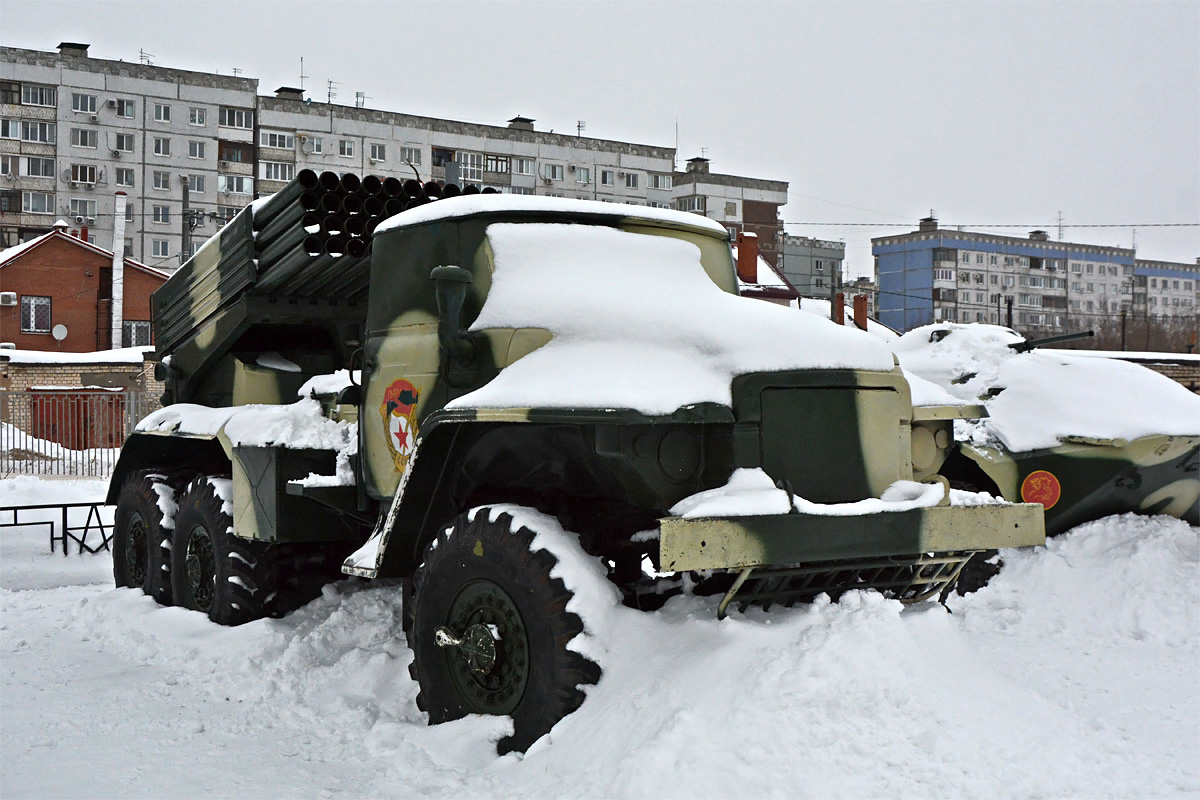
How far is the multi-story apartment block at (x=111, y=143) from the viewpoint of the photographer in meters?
46.0

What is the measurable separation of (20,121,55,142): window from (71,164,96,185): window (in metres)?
1.31

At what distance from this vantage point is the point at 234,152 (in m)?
49.5

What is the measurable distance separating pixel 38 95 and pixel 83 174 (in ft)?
10.6

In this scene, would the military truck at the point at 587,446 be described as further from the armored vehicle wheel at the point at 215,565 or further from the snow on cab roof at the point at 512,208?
the armored vehicle wheel at the point at 215,565

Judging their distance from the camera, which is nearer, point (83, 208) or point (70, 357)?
point (70, 357)

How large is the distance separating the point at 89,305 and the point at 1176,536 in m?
35.2

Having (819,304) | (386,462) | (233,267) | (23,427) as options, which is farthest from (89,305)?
(386,462)

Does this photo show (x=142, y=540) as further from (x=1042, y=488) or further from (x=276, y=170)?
(x=276, y=170)

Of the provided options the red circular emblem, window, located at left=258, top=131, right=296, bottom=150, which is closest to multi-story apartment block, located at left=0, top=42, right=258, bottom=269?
window, located at left=258, top=131, right=296, bottom=150

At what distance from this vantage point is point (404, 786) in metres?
4.28

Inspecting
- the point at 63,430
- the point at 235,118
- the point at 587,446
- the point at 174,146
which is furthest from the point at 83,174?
the point at 587,446

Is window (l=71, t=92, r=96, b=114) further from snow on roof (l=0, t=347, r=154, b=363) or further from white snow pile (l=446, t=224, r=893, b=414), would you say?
white snow pile (l=446, t=224, r=893, b=414)

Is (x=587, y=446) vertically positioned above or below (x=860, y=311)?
below

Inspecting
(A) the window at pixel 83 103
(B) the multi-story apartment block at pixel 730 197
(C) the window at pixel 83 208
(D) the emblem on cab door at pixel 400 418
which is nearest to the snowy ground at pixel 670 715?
(D) the emblem on cab door at pixel 400 418
